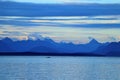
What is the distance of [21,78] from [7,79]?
0.46 meters

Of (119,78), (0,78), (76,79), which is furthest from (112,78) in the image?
(0,78)

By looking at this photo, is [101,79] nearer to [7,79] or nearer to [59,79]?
[59,79]

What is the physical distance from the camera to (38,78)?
16.5 metres

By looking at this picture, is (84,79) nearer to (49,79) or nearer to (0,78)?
(49,79)

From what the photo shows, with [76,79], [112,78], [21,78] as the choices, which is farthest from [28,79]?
[112,78]

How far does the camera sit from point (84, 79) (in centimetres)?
1609

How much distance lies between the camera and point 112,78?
54.1 ft

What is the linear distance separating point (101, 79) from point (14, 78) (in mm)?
2769

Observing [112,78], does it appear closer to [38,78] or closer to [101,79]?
[101,79]

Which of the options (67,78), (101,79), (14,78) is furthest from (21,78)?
(101,79)

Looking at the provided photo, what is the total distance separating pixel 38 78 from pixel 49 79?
545 millimetres

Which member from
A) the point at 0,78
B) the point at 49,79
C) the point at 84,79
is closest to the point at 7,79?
the point at 0,78

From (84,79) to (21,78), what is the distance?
2.00 meters

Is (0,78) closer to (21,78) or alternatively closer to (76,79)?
(21,78)
